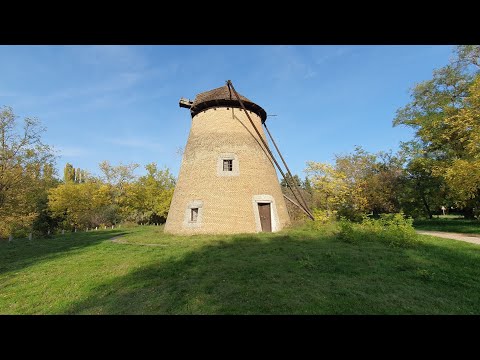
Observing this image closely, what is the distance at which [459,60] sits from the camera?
18391mm

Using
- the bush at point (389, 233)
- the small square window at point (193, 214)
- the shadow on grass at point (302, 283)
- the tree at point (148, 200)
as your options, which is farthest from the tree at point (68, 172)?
the bush at point (389, 233)

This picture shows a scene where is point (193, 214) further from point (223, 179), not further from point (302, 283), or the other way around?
point (302, 283)

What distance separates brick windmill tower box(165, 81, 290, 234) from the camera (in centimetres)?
1563

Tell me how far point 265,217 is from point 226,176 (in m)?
3.75

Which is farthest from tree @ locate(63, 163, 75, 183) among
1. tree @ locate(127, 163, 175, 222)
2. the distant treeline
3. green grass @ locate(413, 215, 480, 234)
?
green grass @ locate(413, 215, 480, 234)

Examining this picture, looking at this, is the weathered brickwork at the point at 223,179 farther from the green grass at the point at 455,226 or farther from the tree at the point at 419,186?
the tree at the point at 419,186

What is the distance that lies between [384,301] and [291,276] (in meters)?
2.42

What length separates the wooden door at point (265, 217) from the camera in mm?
16188

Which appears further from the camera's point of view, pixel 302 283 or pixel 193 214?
pixel 193 214

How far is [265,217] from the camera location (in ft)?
53.4

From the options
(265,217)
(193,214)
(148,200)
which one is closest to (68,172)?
(148,200)

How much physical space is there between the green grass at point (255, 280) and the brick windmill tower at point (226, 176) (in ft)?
13.9
